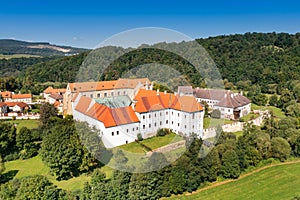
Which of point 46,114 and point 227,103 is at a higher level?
point 227,103

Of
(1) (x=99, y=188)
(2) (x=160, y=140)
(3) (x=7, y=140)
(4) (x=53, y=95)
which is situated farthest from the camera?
(4) (x=53, y=95)

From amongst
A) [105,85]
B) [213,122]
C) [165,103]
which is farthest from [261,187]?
[105,85]

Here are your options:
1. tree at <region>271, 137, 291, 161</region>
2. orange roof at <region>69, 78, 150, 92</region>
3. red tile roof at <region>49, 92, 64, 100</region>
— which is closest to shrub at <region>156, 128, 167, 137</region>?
tree at <region>271, 137, 291, 161</region>

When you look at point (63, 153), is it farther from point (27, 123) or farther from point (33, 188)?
point (27, 123)

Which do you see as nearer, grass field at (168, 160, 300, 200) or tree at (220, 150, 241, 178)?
grass field at (168, 160, 300, 200)

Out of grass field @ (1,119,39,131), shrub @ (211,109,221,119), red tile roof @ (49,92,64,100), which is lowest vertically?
grass field @ (1,119,39,131)

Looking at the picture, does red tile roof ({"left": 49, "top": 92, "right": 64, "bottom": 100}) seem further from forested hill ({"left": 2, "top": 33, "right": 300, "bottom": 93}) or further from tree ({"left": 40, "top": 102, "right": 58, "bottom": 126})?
tree ({"left": 40, "top": 102, "right": 58, "bottom": 126})
